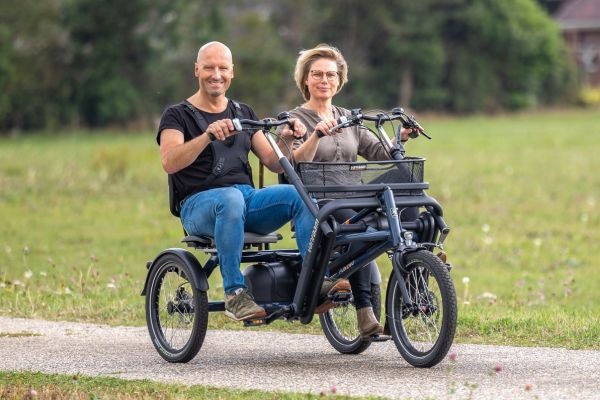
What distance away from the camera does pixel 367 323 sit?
8.14m

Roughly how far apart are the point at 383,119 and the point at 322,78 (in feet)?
2.18

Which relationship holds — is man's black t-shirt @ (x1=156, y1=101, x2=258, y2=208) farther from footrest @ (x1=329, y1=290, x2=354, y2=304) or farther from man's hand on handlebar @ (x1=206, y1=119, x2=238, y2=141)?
footrest @ (x1=329, y1=290, x2=354, y2=304)

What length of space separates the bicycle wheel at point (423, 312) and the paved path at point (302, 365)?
0.12m

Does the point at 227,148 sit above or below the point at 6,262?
above

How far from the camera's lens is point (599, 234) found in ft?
67.0

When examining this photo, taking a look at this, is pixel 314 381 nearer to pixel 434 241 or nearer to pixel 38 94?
pixel 434 241

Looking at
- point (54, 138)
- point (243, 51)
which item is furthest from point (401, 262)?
point (243, 51)

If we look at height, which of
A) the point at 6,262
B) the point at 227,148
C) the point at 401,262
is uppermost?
the point at 227,148

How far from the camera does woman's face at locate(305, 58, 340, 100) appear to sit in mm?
8836

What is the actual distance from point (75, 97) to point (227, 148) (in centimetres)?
5247

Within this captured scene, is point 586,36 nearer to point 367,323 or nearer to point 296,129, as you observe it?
point 296,129

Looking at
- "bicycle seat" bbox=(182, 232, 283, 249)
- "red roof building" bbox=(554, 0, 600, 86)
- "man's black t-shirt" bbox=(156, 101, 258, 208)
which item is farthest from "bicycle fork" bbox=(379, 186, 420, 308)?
"red roof building" bbox=(554, 0, 600, 86)

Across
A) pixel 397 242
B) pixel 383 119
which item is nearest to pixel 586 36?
pixel 383 119

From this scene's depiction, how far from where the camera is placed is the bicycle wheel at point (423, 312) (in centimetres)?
A: 734
